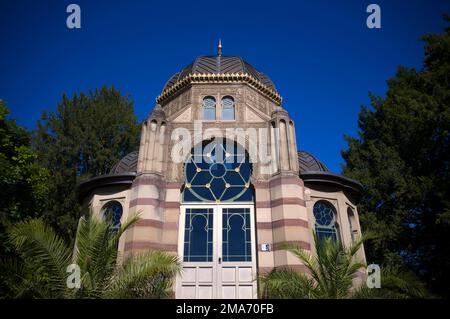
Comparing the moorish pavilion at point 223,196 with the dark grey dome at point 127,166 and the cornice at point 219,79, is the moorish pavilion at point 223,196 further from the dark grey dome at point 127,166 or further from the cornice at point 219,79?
the cornice at point 219,79

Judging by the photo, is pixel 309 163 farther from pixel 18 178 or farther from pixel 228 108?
pixel 18 178

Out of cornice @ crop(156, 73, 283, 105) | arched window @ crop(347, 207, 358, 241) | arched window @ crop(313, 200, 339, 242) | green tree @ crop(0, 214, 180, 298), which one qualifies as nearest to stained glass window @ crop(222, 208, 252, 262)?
Result: arched window @ crop(313, 200, 339, 242)

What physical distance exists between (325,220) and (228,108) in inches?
278

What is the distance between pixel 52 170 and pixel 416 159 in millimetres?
24859

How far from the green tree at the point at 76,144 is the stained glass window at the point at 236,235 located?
13.9 meters

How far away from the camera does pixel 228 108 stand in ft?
55.9

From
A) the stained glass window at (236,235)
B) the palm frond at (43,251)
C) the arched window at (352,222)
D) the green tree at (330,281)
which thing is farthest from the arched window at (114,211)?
the arched window at (352,222)

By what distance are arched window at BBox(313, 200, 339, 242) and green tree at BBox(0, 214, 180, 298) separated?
6.87 metres

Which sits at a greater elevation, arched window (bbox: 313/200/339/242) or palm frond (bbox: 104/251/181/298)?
arched window (bbox: 313/200/339/242)

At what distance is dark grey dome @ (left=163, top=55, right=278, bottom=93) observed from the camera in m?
18.8

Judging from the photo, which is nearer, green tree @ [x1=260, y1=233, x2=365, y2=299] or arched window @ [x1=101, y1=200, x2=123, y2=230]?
green tree @ [x1=260, y1=233, x2=365, y2=299]

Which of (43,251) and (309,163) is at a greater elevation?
(309,163)

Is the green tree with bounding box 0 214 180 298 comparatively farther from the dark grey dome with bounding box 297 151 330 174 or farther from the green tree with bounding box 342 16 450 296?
the green tree with bounding box 342 16 450 296

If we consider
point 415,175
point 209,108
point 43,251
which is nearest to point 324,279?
point 43,251
